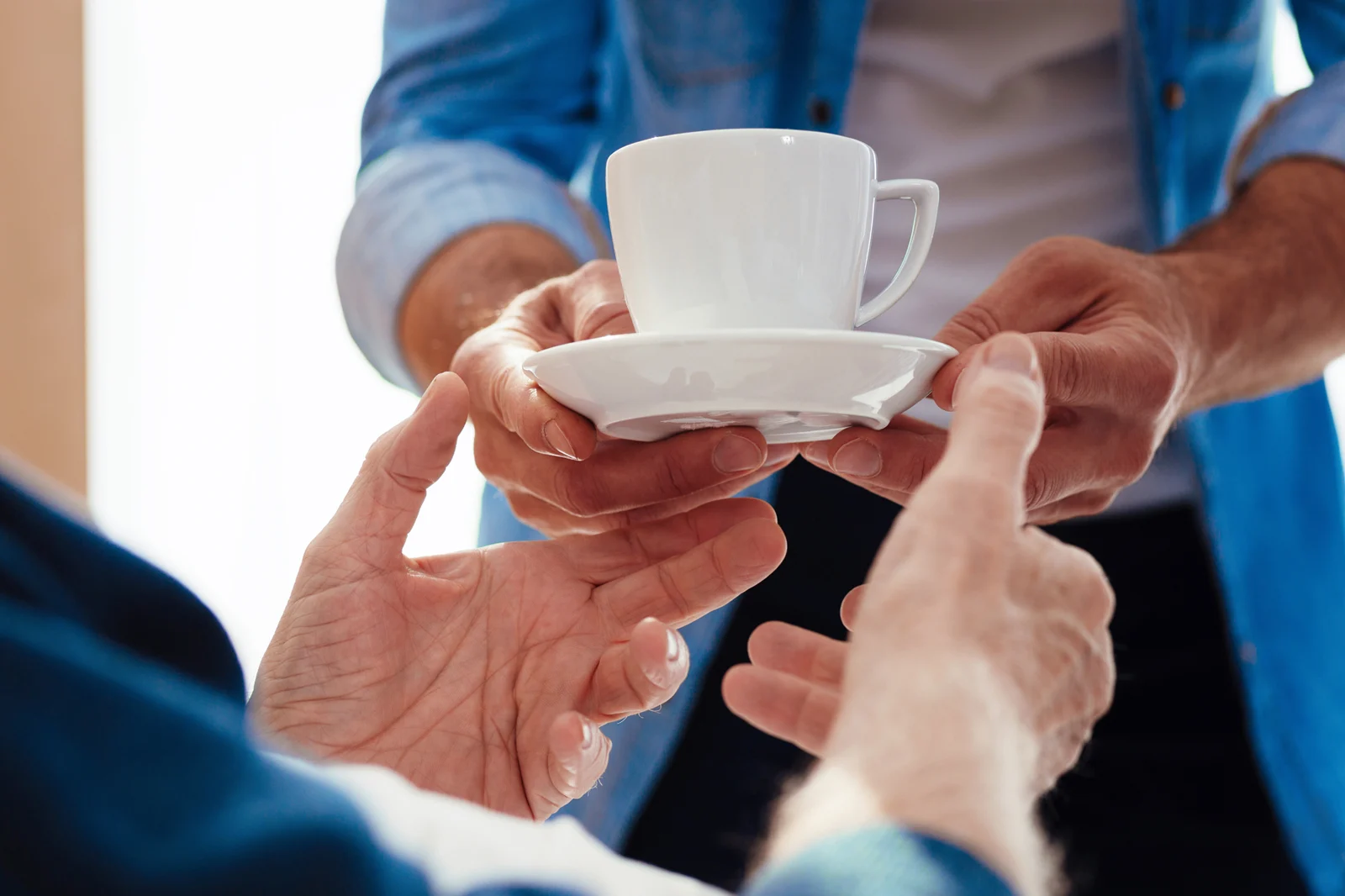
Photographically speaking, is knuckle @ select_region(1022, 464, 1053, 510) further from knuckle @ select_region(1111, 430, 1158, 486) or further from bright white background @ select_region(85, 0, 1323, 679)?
bright white background @ select_region(85, 0, 1323, 679)

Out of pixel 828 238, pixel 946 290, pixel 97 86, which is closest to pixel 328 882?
pixel 828 238

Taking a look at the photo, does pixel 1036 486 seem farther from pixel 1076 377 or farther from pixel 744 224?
pixel 744 224

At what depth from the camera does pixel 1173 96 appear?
108 centimetres

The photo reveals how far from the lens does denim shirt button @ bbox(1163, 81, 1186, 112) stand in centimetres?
108

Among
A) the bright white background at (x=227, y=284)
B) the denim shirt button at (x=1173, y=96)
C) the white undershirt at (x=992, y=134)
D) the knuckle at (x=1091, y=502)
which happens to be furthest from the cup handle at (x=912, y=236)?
the bright white background at (x=227, y=284)

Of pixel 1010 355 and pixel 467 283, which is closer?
pixel 1010 355

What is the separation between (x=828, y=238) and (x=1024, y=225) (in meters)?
0.51

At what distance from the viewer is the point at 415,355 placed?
1.14 meters

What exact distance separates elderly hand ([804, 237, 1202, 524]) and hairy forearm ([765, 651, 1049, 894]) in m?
0.28

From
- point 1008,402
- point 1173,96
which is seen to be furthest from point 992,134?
point 1008,402

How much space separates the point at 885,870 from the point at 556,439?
0.37m

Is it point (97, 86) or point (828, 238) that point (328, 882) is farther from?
point (97, 86)

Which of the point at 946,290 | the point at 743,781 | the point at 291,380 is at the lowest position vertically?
the point at 291,380

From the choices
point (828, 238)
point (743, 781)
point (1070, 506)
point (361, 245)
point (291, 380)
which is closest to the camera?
point (828, 238)
